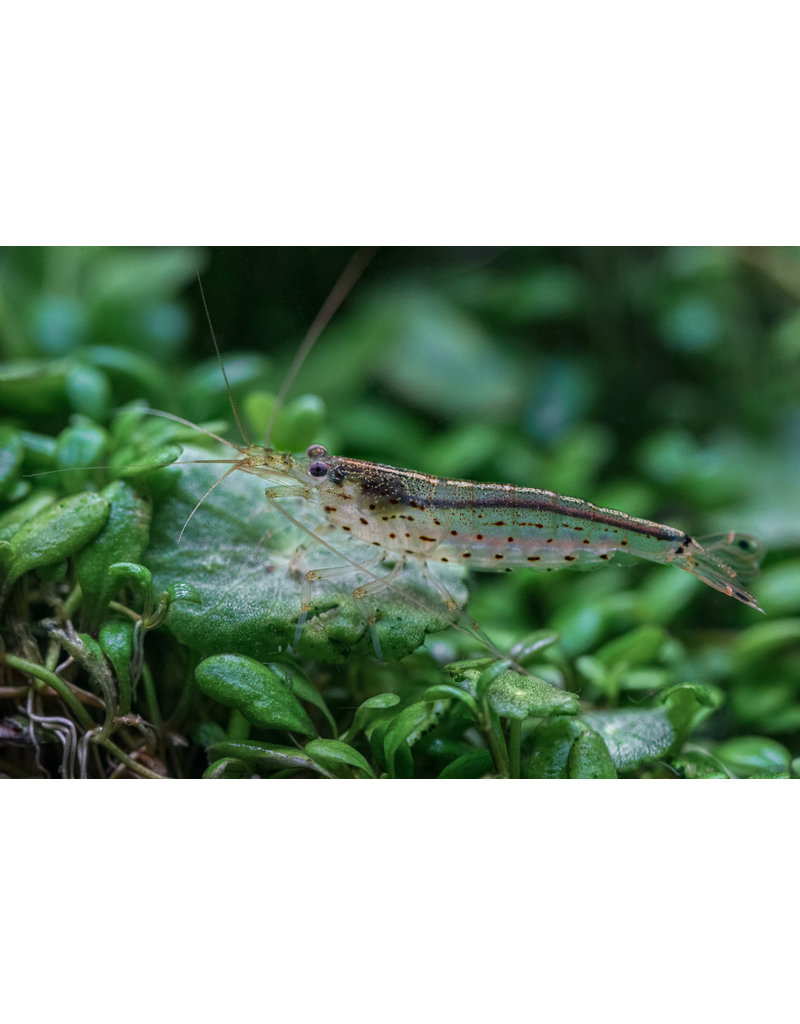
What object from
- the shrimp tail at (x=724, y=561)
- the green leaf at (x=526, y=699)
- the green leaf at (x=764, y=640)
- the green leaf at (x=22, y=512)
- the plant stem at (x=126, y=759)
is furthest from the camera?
the green leaf at (x=764, y=640)

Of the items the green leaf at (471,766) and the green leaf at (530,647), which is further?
the green leaf at (530,647)

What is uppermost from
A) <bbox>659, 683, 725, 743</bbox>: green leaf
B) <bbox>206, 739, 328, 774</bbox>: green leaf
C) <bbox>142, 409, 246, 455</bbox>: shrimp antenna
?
<bbox>142, 409, 246, 455</bbox>: shrimp antenna

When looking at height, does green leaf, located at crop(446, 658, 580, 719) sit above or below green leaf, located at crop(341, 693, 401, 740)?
above

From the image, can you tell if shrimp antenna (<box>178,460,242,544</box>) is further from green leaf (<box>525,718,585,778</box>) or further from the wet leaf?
green leaf (<box>525,718,585,778</box>)

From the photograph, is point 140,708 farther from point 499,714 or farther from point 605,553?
point 605,553

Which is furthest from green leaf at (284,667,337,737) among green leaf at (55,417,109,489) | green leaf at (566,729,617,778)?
green leaf at (55,417,109,489)

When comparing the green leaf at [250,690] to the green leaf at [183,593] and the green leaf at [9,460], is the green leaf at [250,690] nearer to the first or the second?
the green leaf at [183,593]

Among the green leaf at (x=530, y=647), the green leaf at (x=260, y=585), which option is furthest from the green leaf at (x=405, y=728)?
the green leaf at (x=530, y=647)
